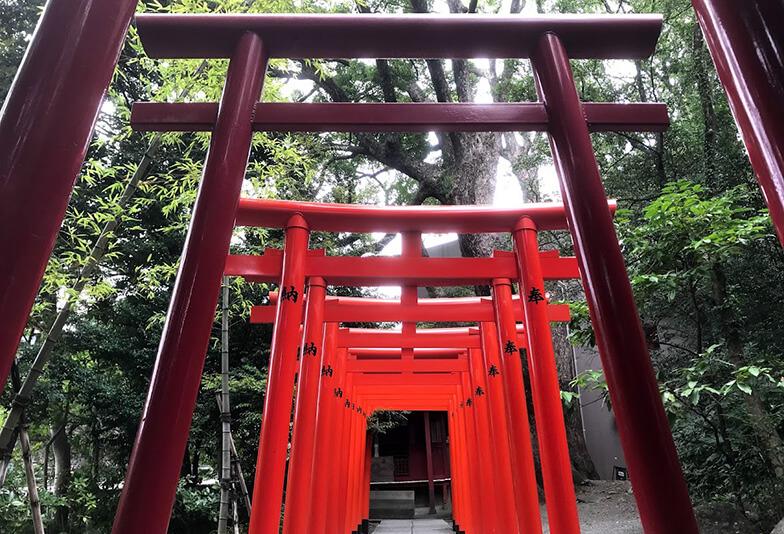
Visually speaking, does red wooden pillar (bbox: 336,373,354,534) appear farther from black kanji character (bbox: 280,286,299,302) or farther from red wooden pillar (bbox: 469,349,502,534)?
black kanji character (bbox: 280,286,299,302)

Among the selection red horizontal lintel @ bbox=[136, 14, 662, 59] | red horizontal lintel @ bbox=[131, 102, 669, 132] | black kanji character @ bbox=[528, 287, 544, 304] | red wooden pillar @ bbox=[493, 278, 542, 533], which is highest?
red horizontal lintel @ bbox=[136, 14, 662, 59]

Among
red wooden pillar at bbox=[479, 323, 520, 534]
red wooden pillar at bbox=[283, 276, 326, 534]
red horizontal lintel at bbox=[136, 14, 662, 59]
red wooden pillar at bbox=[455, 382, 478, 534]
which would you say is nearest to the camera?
red horizontal lintel at bbox=[136, 14, 662, 59]

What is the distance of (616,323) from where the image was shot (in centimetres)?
197

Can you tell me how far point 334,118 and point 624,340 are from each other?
6.05 feet

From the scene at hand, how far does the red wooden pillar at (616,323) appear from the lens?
1.76m

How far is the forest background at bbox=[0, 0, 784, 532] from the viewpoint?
5.69m

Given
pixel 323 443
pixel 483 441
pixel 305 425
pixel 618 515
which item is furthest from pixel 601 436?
pixel 305 425

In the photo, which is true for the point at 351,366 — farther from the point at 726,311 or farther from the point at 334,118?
the point at 334,118

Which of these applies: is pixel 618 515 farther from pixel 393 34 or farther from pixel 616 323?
pixel 393 34

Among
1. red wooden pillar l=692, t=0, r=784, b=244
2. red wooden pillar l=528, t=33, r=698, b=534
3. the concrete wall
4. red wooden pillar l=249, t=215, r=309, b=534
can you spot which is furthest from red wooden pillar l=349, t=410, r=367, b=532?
red wooden pillar l=692, t=0, r=784, b=244

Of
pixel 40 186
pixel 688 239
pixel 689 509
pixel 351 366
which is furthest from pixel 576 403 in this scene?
pixel 40 186

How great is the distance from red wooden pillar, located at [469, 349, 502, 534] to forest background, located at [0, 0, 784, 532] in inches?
56.4

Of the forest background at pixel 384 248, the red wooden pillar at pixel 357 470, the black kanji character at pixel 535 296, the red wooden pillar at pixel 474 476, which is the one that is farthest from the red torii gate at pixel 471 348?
the red wooden pillar at pixel 357 470

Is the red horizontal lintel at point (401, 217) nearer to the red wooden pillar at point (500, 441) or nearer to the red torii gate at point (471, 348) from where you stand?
the red torii gate at point (471, 348)
